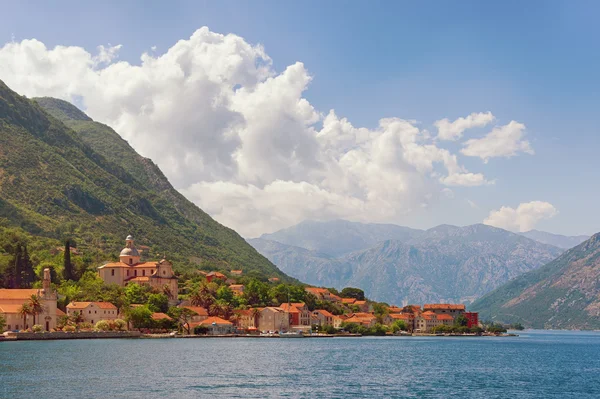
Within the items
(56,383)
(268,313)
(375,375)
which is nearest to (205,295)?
(268,313)

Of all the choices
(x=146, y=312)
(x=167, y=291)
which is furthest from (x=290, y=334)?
(x=146, y=312)

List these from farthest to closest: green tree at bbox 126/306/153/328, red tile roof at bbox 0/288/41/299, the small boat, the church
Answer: the church
the small boat
green tree at bbox 126/306/153/328
red tile roof at bbox 0/288/41/299

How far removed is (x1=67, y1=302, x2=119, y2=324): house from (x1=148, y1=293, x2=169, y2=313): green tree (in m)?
12.0

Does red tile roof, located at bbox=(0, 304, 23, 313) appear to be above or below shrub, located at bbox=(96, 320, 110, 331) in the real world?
above

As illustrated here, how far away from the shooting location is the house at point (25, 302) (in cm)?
14625

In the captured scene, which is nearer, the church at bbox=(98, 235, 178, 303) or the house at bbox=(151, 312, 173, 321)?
the house at bbox=(151, 312, 173, 321)

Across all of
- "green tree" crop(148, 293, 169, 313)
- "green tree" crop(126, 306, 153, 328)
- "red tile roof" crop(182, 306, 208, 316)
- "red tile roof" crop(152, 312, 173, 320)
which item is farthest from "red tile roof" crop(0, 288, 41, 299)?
"red tile roof" crop(182, 306, 208, 316)

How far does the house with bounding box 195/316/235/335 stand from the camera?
177 meters

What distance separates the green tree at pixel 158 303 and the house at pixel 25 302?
2530 centimetres

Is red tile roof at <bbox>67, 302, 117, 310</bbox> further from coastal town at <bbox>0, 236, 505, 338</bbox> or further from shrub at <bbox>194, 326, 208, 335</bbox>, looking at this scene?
shrub at <bbox>194, 326, 208, 335</bbox>

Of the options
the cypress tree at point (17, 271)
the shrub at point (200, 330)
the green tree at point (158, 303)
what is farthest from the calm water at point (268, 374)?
the green tree at point (158, 303)

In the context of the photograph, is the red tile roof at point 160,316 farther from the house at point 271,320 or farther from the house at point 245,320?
the house at point 271,320

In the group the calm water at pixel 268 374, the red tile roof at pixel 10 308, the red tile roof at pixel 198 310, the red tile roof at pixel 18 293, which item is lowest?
the calm water at pixel 268 374

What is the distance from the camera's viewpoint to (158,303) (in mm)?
179125
